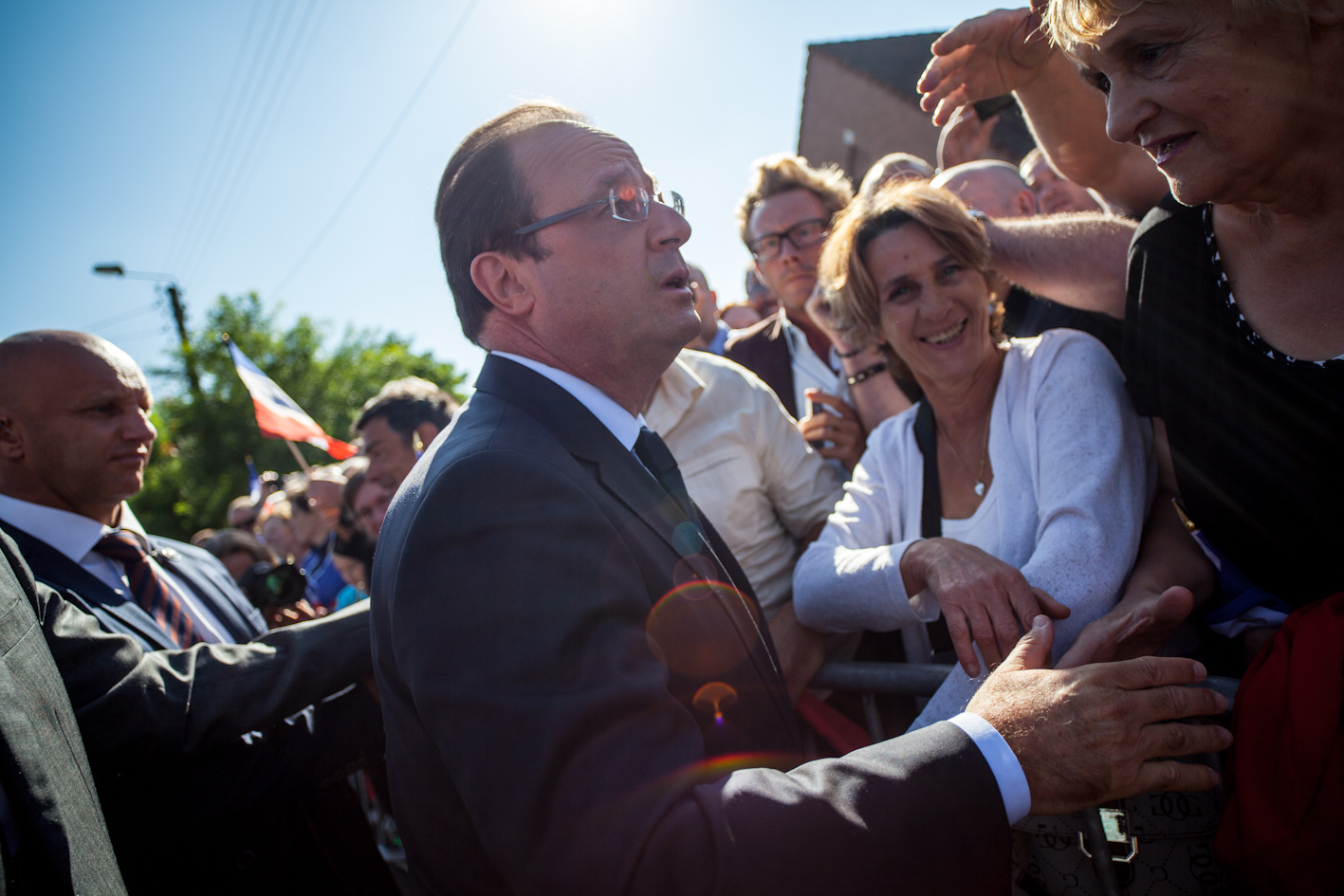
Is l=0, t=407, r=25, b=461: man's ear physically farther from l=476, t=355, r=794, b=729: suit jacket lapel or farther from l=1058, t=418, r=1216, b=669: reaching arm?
l=1058, t=418, r=1216, b=669: reaching arm

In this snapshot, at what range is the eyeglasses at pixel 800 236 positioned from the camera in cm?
406

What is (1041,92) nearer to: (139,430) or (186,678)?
(186,678)

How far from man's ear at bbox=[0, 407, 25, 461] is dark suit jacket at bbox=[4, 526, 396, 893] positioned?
0.42m

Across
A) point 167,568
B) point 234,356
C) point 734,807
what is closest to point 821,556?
point 734,807

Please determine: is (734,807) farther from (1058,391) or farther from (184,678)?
(184,678)

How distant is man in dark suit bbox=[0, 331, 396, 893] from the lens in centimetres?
238

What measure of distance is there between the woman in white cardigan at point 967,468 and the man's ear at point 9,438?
9.64ft

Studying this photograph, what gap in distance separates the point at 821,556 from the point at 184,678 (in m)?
2.04

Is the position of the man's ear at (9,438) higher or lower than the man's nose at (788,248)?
lower

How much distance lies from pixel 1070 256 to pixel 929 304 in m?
0.45

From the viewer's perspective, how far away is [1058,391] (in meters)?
2.18

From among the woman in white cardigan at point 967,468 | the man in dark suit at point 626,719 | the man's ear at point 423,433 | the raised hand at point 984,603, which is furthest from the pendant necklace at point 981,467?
the man's ear at point 423,433

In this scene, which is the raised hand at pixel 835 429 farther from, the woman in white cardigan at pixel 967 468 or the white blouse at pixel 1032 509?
the white blouse at pixel 1032 509

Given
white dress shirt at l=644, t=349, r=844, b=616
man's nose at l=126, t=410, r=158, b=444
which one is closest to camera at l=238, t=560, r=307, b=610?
man's nose at l=126, t=410, r=158, b=444
